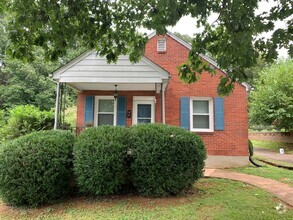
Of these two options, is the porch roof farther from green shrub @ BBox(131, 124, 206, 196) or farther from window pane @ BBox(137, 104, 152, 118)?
green shrub @ BBox(131, 124, 206, 196)

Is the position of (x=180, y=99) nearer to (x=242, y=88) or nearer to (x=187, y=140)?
(x=242, y=88)

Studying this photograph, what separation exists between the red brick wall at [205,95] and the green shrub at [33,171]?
500 centimetres

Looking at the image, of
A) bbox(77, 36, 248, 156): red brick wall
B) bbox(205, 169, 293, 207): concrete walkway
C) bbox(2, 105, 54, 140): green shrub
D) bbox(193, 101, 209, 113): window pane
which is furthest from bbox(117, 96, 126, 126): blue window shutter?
bbox(205, 169, 293, 207): concrete walkway

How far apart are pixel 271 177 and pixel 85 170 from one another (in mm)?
6154

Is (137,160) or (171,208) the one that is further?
(137,160)

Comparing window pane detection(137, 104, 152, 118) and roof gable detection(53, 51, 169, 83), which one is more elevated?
roof gable detection(53, 51, 169, 83)

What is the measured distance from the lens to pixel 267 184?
7.35m

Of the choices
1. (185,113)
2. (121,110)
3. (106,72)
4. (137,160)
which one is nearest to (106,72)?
(106,72)

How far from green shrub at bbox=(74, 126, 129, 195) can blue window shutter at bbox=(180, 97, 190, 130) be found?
5.08m

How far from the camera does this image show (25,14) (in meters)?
4.56

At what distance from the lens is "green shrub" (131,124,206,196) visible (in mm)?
5816

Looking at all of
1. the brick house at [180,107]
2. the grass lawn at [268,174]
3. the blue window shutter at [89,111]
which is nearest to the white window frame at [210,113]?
the brick house at [180,107]

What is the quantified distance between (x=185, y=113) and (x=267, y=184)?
4260mm

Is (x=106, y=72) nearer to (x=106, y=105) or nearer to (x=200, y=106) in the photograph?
(x=106, y=105)
